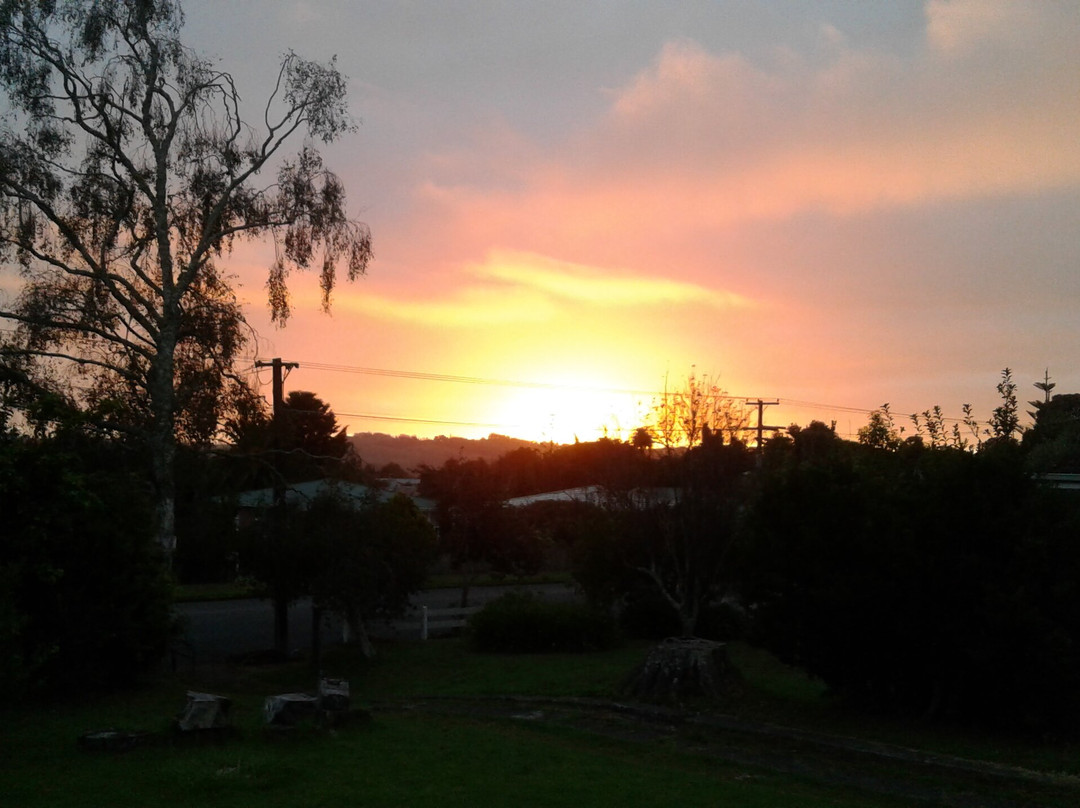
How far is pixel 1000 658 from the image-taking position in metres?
11.1

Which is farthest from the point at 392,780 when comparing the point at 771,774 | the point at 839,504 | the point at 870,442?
the point at 870,442

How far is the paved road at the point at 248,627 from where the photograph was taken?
22.9 m

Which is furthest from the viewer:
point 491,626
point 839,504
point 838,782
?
point 491,626

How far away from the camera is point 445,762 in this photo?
9.97m

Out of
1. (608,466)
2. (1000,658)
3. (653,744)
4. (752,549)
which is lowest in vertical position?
(653,744)

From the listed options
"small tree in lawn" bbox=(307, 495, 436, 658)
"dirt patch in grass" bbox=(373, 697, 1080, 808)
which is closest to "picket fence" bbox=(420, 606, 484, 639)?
"small tree in lawn" bbox=(307, 495, 436, 658)

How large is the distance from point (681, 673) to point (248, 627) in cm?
1681

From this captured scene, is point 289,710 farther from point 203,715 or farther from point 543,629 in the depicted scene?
point 543,629

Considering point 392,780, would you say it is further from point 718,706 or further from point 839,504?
point 839,504

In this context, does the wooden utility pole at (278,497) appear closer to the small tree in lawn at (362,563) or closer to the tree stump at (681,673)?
the small tree in lawn at (362,563)

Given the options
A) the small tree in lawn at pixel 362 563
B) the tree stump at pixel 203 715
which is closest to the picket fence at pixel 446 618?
the small tree in lawn at pixel 362 563

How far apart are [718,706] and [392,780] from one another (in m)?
5.73

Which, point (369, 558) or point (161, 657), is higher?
point (369, 558)

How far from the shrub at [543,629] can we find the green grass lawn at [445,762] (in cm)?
542
